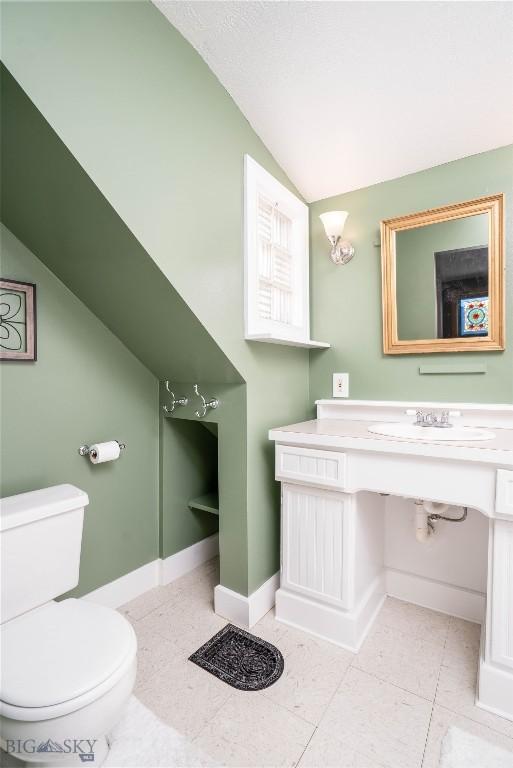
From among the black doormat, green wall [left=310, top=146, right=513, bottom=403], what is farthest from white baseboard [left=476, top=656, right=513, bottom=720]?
green wall [left=310, top=146, right=513, bottom=403]

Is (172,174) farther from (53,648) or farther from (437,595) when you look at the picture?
(437,595)

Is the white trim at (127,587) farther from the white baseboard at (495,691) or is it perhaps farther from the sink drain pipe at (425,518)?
the white baseboard at (495,691)

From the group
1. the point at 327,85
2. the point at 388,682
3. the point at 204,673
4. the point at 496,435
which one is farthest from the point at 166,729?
the point at 327,85

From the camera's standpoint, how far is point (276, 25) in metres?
1.46

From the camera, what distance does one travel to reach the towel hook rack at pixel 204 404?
1.92 metres

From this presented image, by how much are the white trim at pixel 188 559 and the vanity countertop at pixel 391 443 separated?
3.43ft

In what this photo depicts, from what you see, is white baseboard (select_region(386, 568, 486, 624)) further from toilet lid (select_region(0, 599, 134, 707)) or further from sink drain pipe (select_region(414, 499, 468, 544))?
toilet lid (select_region(0, 599, 134, 707))

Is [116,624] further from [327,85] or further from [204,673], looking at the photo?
[327,85]

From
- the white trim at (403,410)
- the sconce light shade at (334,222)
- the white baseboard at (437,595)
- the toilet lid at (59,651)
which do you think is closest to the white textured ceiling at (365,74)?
the sconce light shade at (334,222)

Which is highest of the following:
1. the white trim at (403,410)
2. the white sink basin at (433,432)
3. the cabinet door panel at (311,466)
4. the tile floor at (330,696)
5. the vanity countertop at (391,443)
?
the white trim at (403,410)

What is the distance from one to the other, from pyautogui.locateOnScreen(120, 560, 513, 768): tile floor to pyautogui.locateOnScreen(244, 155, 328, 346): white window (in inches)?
54.8

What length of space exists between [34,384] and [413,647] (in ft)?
6.52

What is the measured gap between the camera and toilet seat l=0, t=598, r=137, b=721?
3.30ft

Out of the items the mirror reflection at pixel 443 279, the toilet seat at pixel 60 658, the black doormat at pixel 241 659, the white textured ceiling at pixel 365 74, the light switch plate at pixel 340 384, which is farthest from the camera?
the light switch plate at pixel 340 384
